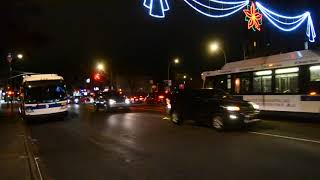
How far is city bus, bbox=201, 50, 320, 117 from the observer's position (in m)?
19.2

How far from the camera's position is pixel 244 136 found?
14.7 metres

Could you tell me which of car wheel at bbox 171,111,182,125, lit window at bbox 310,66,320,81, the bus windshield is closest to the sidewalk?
car wheel at bbox 171,111,182,125

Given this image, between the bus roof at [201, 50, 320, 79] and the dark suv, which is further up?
the bus roof at [201, 50, 320, 79]

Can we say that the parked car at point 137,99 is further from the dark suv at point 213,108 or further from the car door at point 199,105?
the car door at point 199,105

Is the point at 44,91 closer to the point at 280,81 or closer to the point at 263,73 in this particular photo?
the point at 263,73

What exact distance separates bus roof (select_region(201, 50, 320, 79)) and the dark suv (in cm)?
393

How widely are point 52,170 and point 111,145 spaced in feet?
12.5

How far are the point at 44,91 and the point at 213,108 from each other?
12.4 m

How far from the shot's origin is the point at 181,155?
11.3m

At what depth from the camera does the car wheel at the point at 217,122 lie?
16.5m

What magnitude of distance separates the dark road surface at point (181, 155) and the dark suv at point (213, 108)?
1.81 feet

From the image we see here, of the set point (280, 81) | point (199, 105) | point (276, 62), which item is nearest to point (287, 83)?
point (280, 81)

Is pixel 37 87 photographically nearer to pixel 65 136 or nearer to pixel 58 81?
pixel 58 81

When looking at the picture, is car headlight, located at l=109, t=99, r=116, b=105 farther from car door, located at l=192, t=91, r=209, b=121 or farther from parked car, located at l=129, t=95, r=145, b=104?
parked car, located at l=129, t=95, r=145, b=104
